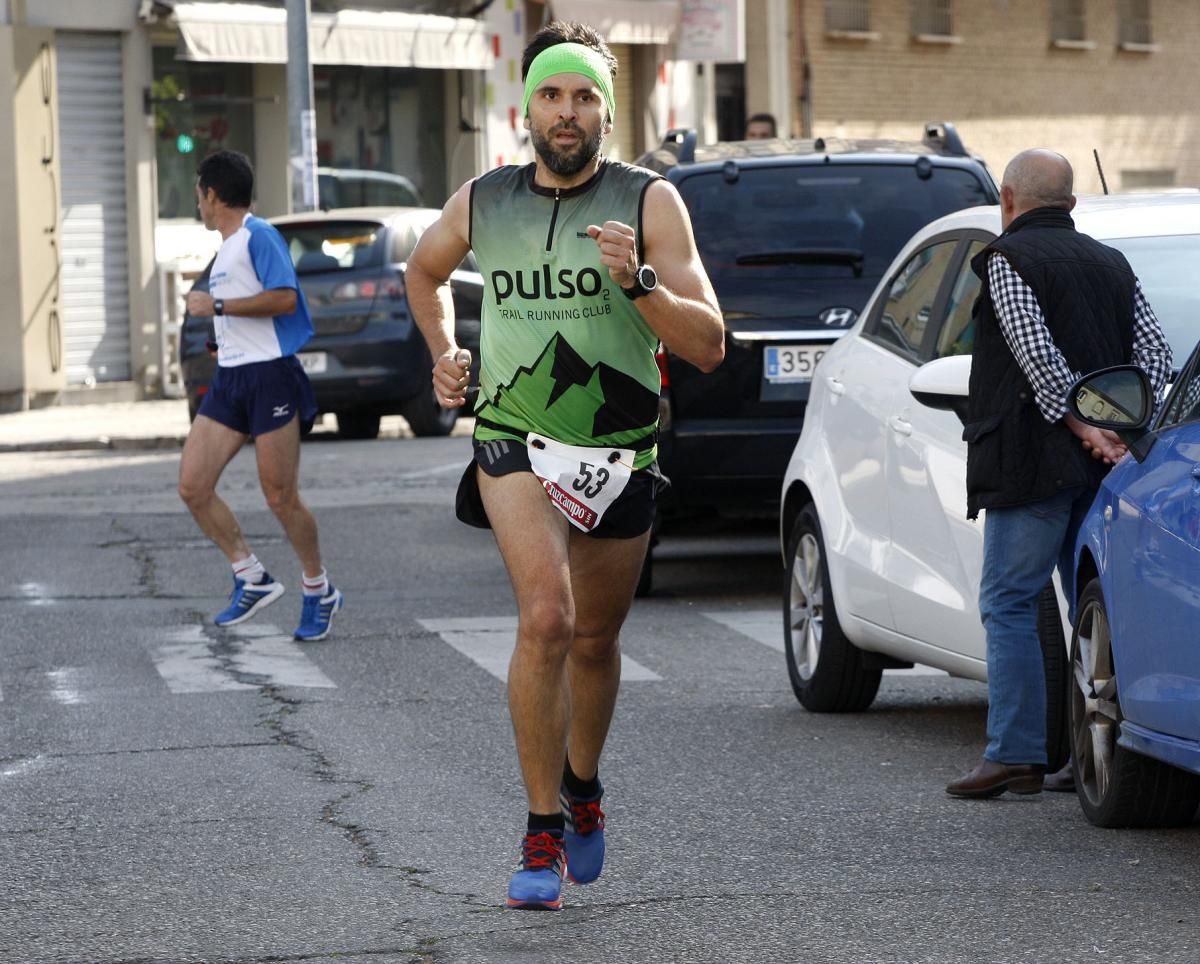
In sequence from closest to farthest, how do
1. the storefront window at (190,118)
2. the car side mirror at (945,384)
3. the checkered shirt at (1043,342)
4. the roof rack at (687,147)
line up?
the checkered shirt at (1043,342) → the car side mirror at (945,384) → the roof rack at (687,147) → the storefront window at (190,118)

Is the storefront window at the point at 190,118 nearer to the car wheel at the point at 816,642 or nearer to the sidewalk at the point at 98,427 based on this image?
the sidewalk at the point at 98,427

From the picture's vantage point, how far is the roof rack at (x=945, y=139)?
38.8 ft

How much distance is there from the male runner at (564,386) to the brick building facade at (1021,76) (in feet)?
97.8

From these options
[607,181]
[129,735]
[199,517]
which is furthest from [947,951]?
[199,517]

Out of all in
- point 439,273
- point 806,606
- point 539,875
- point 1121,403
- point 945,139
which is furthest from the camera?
point 945,139

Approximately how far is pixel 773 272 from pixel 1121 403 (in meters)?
4.91

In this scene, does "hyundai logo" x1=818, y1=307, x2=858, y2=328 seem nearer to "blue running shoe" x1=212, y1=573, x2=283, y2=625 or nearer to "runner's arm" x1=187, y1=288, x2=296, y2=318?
"runner's arm" x1=187, y1=288, x2=296, y2=318

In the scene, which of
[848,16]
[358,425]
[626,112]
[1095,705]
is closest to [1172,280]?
[1095,705]

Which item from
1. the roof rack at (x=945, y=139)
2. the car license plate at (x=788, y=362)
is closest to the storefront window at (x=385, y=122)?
the roof rack at (x=945, y=139)

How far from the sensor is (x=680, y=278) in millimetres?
5688

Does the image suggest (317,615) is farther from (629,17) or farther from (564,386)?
(629,17)

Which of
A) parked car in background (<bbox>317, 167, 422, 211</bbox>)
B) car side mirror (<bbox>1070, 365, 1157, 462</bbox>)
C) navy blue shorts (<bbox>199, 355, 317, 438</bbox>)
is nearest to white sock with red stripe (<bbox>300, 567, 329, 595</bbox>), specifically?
navy blue shorts (<bbox>199, 355, 317, 438</bbox>)

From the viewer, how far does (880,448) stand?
8062 mm

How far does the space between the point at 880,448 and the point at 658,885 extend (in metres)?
2.42
